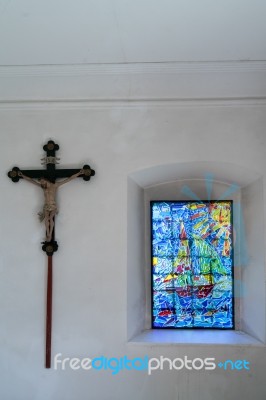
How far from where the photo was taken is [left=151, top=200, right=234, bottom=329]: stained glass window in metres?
3.45

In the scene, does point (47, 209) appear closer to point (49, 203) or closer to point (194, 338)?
point (49, 203)

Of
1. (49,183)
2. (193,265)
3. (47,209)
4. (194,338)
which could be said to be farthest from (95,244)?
(194,338)

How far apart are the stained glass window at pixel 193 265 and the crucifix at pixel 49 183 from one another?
837mm

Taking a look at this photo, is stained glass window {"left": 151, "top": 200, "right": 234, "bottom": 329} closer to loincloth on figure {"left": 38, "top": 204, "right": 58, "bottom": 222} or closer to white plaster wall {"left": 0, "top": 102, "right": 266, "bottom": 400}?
white plaster wall {"left": 0, "top": 102, "right": 266, "bottom": 400}

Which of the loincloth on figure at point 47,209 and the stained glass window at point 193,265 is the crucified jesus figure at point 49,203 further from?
the stained glass window at point 193,265

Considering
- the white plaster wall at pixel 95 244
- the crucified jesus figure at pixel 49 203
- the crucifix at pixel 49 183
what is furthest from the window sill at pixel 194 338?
the crucified jesus figure at pixel 49 203

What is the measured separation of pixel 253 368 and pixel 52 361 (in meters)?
1.35

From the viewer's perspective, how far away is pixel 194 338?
3.16m

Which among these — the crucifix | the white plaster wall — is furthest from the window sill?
the crucifix

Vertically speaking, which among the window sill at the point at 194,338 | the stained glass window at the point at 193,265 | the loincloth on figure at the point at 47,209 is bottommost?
the window sill at the point at 194,338

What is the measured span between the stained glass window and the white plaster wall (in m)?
0.43

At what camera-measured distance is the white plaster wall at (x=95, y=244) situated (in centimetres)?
300

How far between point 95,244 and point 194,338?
0.97m

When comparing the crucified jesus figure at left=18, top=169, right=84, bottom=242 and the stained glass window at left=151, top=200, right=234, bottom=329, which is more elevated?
the crucified jesus figure at left=18, top=169, right=84, bottom=242
